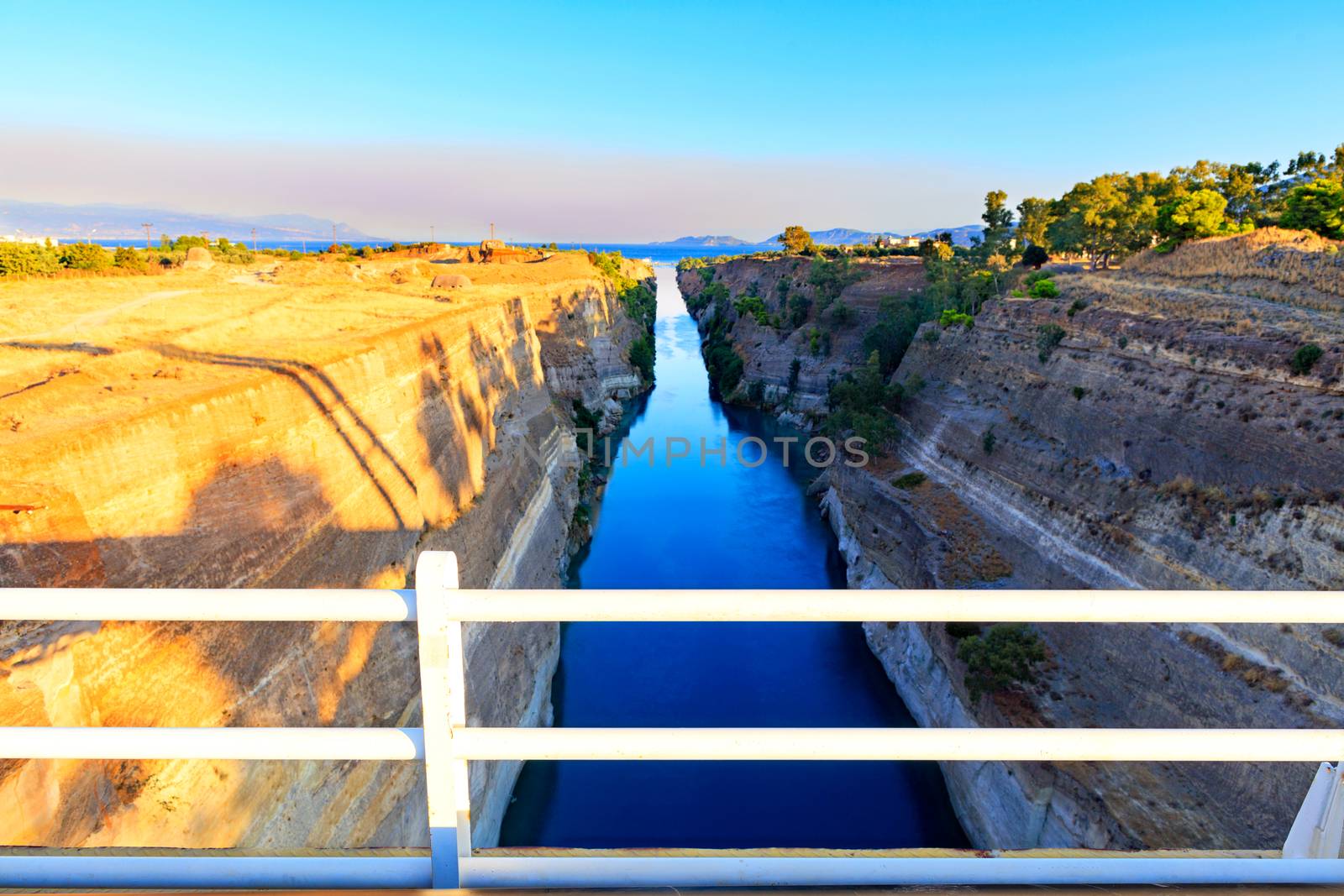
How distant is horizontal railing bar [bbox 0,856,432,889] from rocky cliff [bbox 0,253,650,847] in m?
0.70

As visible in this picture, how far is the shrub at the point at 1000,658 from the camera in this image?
13828 mm

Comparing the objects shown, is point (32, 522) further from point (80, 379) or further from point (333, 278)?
point (333, 278)

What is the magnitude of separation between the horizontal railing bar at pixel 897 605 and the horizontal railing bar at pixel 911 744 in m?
0.29

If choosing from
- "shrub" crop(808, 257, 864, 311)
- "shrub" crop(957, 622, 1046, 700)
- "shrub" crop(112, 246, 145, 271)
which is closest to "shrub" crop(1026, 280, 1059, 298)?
"shrub" crop(957, 622, 1046, 700)

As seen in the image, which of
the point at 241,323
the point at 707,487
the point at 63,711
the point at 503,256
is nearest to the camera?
the point at 63,711

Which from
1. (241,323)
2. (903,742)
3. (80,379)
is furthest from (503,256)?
(903,742)

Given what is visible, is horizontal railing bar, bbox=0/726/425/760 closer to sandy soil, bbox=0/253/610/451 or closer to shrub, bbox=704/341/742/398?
sandy soil, bbox=0/253/610/451

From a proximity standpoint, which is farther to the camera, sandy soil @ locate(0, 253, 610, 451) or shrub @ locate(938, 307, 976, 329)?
shrub @ locate(938, 307, 976, 329)

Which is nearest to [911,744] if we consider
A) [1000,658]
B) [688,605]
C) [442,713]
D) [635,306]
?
[688,605]

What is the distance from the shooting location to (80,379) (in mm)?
8977

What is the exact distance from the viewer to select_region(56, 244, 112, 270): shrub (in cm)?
3111

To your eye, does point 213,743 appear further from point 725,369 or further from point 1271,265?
point 725,369

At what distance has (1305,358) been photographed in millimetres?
13438

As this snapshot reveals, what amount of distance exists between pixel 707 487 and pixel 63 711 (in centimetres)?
3000
